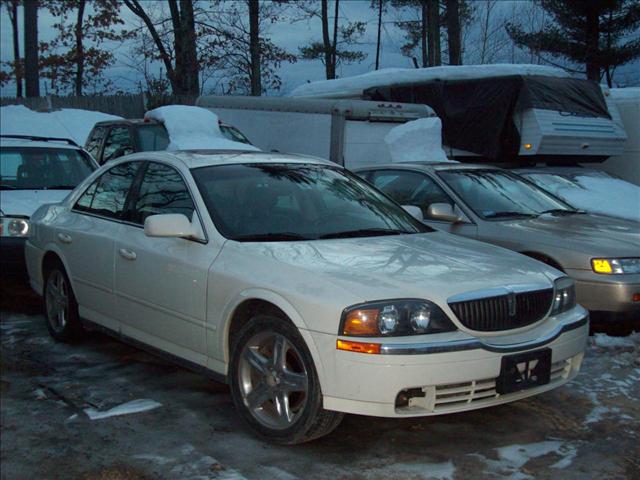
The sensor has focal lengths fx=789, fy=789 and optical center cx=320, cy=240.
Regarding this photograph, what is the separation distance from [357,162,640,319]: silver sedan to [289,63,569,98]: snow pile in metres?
5.32

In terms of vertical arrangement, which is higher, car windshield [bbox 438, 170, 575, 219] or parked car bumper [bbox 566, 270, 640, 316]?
car windshield [bbox 438, 170, 575, 219]

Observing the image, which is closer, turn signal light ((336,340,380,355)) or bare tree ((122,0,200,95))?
turn signal light ((336,340,380,355))

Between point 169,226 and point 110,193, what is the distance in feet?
4.70

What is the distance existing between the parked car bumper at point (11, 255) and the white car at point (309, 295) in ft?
6.22

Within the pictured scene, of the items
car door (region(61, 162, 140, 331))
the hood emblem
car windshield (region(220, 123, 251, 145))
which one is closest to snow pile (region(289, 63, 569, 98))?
car windshield (region(220, 123, 251, 145))

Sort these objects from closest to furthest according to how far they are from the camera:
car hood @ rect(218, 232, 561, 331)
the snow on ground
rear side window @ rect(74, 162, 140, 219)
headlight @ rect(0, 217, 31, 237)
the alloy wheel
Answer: car hood @ rect(218, 232, 561, 331), the alloy wheel, rear side window @ rect(74, 162, 140, 219), headlight @ rect(0, 217, 31, 237), the snow on ground

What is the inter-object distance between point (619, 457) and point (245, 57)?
83.4 ft

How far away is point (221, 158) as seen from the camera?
17.2ft

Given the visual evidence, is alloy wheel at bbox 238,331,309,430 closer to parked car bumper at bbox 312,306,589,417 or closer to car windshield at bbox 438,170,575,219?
parked car bumper at bbox 312,306,589,417

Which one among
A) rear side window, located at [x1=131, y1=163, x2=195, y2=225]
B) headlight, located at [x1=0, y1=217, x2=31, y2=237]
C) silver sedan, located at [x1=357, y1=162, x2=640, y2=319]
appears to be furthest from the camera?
headlight, located at [x1=0, y1=217, x2=31, y2=237]

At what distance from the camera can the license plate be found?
12.6 ft

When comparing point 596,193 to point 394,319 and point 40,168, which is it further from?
point 394,319

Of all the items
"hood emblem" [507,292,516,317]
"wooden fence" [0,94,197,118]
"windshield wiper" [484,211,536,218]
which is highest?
"wooden fence" [0,94,197,118]

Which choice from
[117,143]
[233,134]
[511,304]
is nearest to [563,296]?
[511,304]
